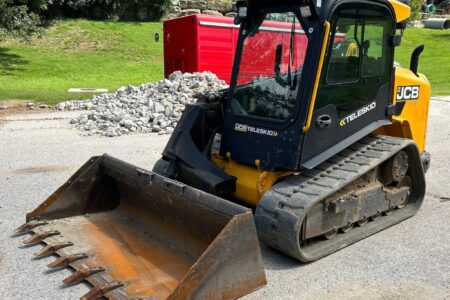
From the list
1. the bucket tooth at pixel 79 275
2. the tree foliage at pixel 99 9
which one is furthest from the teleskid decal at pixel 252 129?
the tree foliage at pixel 99 9

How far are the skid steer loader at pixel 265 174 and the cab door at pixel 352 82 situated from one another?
0.01m

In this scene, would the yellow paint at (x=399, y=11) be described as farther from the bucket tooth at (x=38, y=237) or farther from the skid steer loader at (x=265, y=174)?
the bucket tooth at (x=38, y=237)

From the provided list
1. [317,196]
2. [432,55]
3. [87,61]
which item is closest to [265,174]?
[317,196]

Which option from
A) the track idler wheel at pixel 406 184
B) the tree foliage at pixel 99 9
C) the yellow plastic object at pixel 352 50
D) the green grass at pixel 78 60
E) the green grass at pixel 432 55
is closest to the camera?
the yellow plastic object at pixel 352 50

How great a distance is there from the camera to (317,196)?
165 inches

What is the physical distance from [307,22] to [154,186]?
6.52ft

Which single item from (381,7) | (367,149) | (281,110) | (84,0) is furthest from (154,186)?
(84,0)

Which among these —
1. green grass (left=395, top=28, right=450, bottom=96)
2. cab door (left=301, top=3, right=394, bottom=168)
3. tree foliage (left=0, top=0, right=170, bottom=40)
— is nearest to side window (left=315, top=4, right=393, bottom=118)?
cab door (left=301, top=3, right=394, bottom=168)

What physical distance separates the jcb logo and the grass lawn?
1103 centimetres

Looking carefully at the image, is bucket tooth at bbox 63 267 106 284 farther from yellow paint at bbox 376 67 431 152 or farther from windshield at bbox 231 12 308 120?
yellow paint at bbox 376 67 431 152

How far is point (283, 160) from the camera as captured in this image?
178 inches

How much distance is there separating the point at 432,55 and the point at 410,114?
79.6ft

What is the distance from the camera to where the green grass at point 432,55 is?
20234mm

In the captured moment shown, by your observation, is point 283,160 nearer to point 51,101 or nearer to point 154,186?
point 154,186
